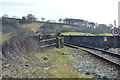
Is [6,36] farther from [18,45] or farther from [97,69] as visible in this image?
[97,69]

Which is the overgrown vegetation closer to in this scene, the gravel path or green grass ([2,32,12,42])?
green grass ([2,32,12,42])

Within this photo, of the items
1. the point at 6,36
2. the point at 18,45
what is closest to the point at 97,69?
the point at 18,45

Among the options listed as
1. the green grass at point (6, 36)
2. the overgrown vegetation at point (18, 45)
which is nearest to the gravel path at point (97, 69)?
the overgrown vegetation at point (18, 45)

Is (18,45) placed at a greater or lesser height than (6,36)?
lesser

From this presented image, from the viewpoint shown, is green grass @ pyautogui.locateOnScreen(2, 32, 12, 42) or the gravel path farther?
green grass @ pyautogui.locateOnScreen(2, 32, 12, 42)

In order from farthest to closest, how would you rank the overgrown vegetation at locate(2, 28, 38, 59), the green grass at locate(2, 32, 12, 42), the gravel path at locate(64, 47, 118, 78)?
the green grass at locate(2, 32, 12, 42)
the overgrown vegetation at locate(2, 28, 38, 59)
the gravel path at locate(64, 47, 118, 78)

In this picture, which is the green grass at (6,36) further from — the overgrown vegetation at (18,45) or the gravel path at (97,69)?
the gravel path at (97,69)

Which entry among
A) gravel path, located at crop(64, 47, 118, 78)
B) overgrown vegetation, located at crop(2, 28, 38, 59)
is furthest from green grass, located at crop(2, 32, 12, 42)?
gravel path, located at crop(64, 47, 118, 78)

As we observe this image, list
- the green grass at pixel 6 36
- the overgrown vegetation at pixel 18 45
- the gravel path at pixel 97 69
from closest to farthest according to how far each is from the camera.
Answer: the gravel path at pixel 97 69, the overgrown vegetation at pixel 18 45, the green grass at pixel 6 36

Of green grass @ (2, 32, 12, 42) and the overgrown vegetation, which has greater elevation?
green grass @ (2, 32, 12, 42)

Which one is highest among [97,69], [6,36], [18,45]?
[6,36]

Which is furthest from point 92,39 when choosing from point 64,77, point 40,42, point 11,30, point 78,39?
point 64,77

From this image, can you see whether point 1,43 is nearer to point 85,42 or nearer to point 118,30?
point 118,30

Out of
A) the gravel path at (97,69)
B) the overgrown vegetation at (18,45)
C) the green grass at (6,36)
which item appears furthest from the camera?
the green grass at (6,36)
